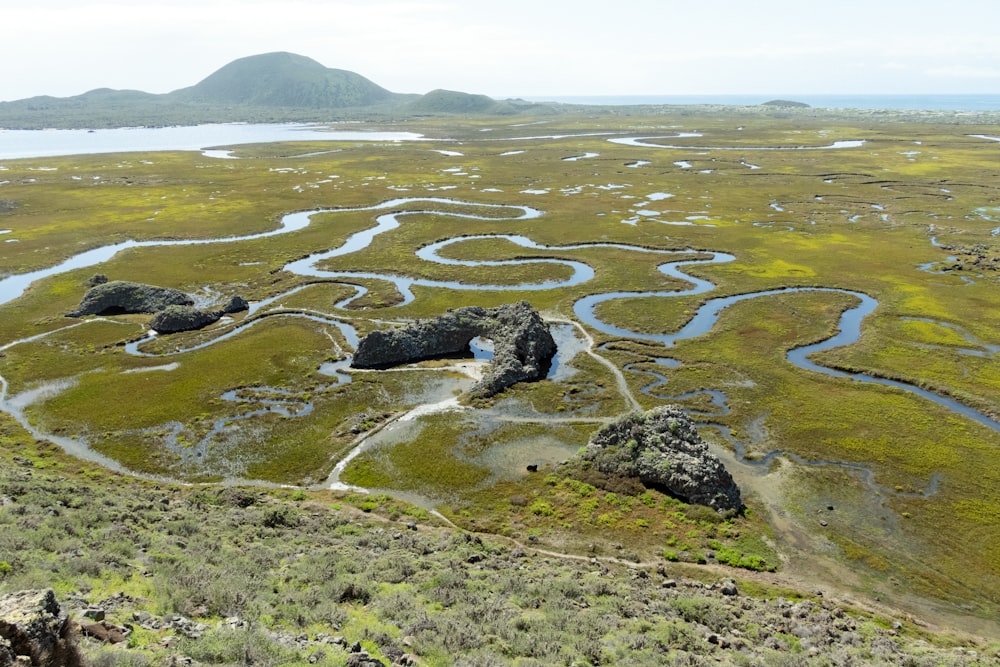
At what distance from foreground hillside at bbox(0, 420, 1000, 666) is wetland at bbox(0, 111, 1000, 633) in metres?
4.67

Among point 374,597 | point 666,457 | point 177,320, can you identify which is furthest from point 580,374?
point 177,320

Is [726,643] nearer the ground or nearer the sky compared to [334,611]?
nearer the ground

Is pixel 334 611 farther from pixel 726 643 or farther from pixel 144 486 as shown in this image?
pixel 144 486

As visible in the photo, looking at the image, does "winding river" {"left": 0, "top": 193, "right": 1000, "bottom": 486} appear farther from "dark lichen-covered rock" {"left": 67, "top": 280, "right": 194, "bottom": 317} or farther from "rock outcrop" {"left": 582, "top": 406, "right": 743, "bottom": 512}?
"rock outcrop" {"left": 582, "top": 406, "right": 743, "bottom": 512}

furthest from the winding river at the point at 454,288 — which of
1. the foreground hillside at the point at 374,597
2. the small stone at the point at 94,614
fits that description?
the small stone at the point at 94,614

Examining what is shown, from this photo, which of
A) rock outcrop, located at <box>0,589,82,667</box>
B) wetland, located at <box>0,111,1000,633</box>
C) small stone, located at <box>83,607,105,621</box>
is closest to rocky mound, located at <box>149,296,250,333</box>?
wetland, located at <box>0,111,1000,633</box>

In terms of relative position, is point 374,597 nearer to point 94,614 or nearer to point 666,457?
point 94,614

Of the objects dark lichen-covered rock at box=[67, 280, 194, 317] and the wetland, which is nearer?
the wetland

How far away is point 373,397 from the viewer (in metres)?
60.0

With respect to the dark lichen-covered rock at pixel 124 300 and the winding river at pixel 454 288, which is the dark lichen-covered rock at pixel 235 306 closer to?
the winding river at pixel 454 288

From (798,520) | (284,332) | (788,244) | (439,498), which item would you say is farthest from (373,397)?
(788,244)

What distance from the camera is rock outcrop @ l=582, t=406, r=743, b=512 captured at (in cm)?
4262

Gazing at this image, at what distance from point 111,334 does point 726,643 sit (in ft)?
263

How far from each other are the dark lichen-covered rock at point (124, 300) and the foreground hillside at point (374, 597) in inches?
1843
